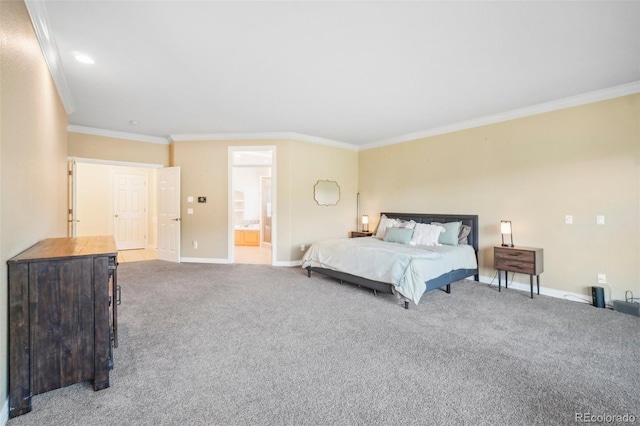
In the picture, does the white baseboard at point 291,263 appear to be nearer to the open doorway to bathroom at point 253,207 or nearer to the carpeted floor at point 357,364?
the open doorway to bathroom at point 253,207

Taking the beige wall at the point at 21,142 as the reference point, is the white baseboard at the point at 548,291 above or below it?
below

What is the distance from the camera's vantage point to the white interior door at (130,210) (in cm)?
788

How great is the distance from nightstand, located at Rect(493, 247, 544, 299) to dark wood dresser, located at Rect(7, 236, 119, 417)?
4.64m

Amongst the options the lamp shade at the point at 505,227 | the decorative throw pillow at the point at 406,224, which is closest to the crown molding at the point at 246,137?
the decorative throw pillow at the point at 406,224

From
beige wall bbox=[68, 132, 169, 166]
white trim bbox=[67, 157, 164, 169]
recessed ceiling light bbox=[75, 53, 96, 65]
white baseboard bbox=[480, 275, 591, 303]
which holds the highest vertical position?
recessed ceiling light bbox=[75, 53, 96, 65]

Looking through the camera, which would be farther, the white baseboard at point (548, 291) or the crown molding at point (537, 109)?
the white baseboard at point (548, 291)

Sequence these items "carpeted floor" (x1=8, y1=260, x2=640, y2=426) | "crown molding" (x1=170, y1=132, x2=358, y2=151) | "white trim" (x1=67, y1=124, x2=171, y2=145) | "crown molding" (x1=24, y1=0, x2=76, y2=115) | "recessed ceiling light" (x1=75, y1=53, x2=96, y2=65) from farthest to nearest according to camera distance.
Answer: "crown molding" (x1=170, y1=132, x2=358, y2=151), "white trim" (x1=67, y1=124, x2=171, y2=145), "recessed ceiling light" (x1=75, y1=53, x2=96, y2=65), "crown molding" (x1=24, y1=0, x2=76, y2=115), "carpeted floor" (x1=8, y1=260, x2=640, y2=426)

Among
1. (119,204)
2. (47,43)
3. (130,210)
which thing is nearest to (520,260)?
(47,43)

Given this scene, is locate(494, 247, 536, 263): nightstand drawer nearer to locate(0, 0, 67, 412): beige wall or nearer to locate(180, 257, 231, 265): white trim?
locate(180, 257, 231, 265): white trim

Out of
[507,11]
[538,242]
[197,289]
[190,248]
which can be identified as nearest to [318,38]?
[507,11]

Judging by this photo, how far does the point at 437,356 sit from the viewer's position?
2.33 metres

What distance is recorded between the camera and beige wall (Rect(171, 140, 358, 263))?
5910mm

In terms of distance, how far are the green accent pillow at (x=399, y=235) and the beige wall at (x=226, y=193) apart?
188 cm

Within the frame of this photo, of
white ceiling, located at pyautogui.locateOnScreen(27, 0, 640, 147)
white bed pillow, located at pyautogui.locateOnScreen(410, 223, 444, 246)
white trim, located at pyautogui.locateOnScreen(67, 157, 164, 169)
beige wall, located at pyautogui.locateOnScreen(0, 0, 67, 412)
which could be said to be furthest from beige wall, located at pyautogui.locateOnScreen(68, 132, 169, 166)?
white bed pillow, located at pyautogui.locateOnScreen(410, 223, 444, 246)
